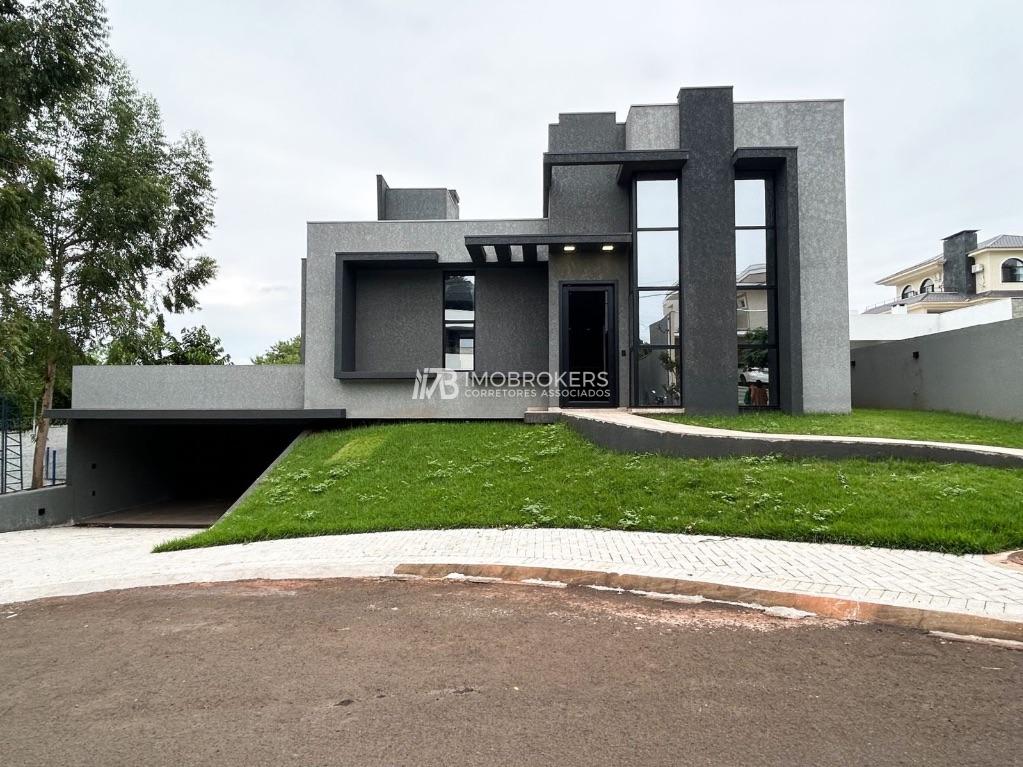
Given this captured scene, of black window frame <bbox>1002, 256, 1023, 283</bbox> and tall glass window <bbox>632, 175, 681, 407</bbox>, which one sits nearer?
tall glass window <bbox>632, 175, 681, 407</bbox>

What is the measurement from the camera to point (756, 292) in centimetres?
1427

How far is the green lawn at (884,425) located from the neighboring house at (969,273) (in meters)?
37.6

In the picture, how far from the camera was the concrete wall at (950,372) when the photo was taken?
12602 mm

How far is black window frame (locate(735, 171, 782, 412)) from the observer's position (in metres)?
14.2

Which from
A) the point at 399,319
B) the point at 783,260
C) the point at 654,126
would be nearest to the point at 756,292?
the point at 783,260

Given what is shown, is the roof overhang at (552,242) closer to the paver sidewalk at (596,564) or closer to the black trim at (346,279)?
the black trim at (346,279)

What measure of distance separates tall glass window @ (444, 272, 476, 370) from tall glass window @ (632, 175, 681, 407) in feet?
14.6

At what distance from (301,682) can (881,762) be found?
310 centimetres

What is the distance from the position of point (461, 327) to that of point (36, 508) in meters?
12.1

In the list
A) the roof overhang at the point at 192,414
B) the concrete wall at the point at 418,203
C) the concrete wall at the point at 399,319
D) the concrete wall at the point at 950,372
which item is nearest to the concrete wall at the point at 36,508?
the roof overhang at the point at 192,414

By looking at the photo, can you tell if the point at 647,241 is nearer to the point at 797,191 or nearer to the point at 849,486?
the point at 797,191

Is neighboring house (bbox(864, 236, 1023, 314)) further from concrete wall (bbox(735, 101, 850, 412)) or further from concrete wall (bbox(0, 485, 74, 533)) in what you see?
concrete wall (bbox(0, 485, 74, 533))

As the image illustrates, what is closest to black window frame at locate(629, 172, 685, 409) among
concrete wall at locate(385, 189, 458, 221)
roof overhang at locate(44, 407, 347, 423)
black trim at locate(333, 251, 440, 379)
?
black trim at locate(333, 251, 440, 379)

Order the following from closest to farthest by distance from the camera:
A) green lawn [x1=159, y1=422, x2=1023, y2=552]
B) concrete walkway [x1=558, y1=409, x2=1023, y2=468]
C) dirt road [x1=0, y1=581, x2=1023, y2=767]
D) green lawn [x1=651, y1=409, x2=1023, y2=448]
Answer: dirt road [x1=0, y1=581, x2=1023, y2=767], green lawn [x1=159, y1=422, x2=1023, y2=552], concrete walkway [x1=558, y1=409, x2=1023, y2=468], green lawn [x1=651, y1=409, x2=1023, y2=448]
